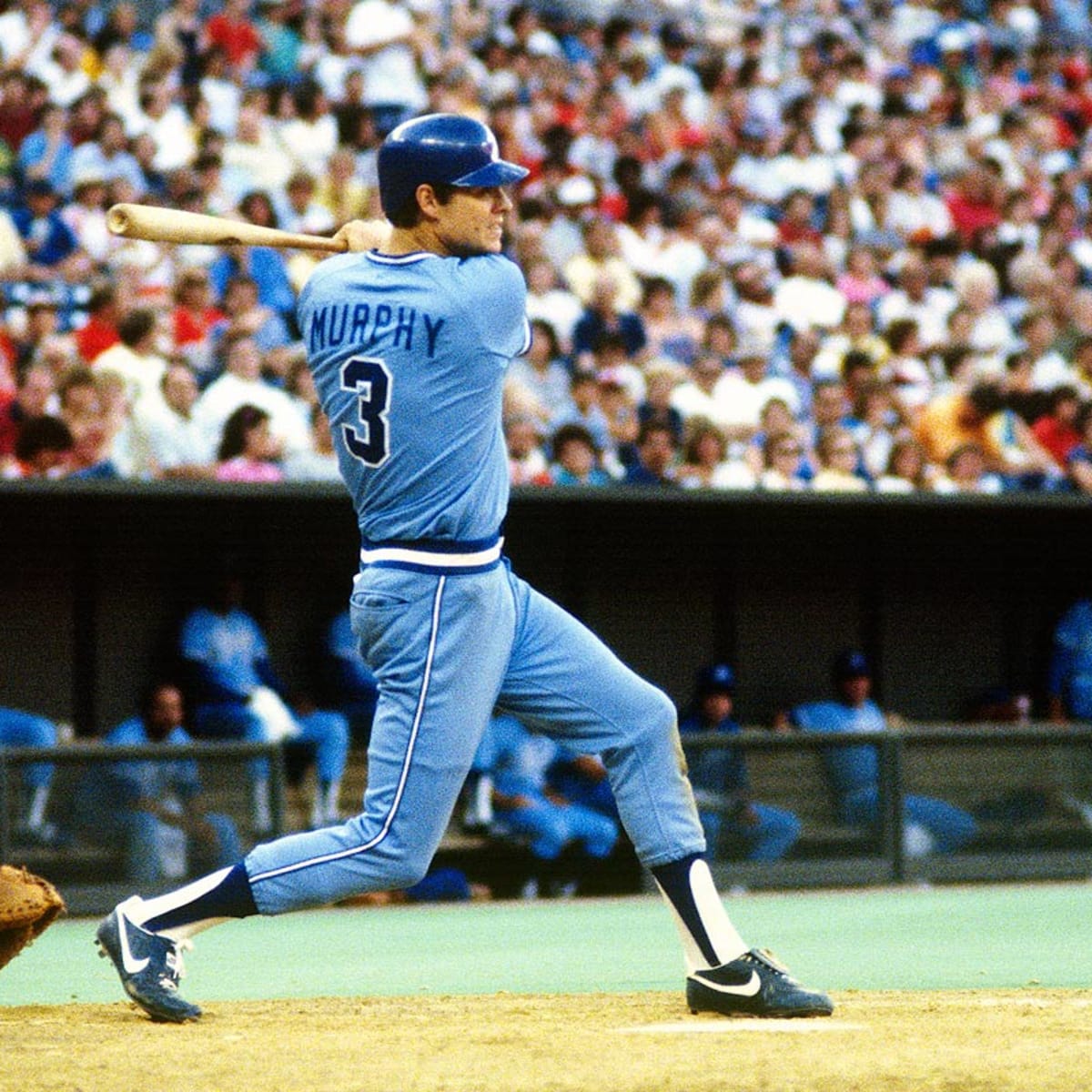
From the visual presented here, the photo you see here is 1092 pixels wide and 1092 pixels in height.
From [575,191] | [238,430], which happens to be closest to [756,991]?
[238,430]

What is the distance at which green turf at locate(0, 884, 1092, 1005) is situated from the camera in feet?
18.5

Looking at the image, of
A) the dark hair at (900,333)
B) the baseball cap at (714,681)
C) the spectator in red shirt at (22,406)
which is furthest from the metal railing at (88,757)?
the dark hair at (900,333)

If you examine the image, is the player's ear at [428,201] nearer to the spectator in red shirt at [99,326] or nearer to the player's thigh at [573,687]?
the player's thigh at [573,687]

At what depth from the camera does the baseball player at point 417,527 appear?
421cm

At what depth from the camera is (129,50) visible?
12422 mm

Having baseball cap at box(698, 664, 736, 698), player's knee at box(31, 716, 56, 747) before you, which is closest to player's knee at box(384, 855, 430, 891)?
player's knee at box(31, 716, 56, 747)

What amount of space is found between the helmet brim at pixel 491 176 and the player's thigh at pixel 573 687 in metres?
0.88

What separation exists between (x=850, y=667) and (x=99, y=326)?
4.00 m

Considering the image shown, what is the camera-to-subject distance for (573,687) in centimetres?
442

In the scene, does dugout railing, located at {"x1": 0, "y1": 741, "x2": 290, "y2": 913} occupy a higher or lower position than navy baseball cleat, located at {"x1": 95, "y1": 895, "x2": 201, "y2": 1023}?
lower

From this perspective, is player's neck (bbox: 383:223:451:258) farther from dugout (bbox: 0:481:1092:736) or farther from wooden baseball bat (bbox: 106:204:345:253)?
dugout (bbox: 0:481:1092:736)

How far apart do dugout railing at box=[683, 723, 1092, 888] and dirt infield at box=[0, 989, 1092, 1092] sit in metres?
4.04

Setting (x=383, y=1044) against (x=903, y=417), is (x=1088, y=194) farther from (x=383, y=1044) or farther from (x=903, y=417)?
(x=383, y=1044)

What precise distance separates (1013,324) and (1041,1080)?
33.6 ft
